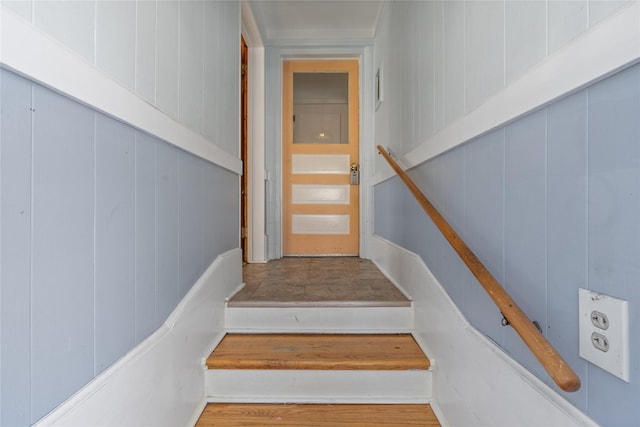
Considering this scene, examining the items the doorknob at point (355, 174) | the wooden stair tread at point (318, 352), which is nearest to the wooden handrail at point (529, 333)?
the wooden stair tread at point (318, 352)

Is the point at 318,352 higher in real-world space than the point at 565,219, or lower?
lower

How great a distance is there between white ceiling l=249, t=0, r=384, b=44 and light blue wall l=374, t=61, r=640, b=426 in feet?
7.85

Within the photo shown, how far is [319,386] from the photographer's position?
4.39 feet

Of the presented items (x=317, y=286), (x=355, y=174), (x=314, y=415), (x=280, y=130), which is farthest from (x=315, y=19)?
(x=314, y=415)

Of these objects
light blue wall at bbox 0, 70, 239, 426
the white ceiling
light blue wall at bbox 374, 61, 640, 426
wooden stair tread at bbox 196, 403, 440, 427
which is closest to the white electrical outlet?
light blue wall at bbox 374, 61, 640, 426

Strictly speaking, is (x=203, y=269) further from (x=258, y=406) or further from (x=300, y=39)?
(x=300, y=39)

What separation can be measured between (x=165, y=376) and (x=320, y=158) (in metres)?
2.66

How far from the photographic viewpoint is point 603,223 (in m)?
0.55

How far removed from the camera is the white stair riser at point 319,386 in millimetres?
1337

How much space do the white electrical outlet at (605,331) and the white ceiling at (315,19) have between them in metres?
2.91

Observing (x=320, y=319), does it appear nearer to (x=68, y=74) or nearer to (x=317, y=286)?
(x=317, y=286)

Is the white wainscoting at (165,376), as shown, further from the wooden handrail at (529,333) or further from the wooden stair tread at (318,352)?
the wooden handrail at (529,333)

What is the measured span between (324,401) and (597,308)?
1.11 metres

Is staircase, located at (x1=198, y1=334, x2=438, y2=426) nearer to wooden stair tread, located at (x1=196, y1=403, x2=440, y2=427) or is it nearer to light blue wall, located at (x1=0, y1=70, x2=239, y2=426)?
wooden stair tread, located at (x1=196, y1=403, x2=440, y2=427)
